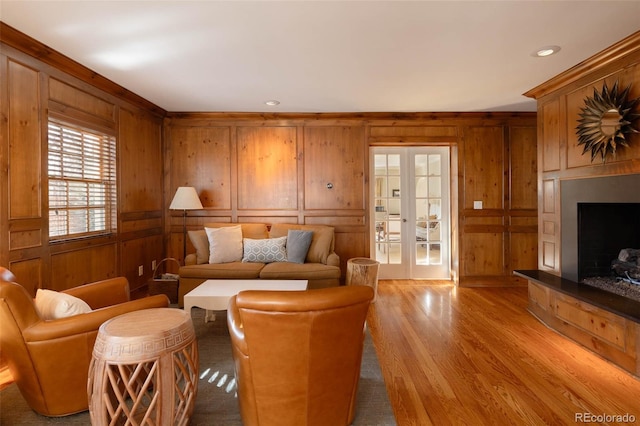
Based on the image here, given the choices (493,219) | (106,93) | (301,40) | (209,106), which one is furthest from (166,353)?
(493,219)

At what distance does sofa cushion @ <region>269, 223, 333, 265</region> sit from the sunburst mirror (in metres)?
2.81

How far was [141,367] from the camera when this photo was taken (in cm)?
140

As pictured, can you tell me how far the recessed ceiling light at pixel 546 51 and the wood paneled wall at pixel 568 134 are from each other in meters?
0.40

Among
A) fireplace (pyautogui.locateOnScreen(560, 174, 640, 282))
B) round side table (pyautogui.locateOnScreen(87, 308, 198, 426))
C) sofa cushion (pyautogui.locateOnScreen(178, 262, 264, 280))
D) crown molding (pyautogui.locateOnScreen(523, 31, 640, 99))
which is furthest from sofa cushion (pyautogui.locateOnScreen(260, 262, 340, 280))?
crown molding (pyautogui.locateOnScreen(523, 31, 640, 99))

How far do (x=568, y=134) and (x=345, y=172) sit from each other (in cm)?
261

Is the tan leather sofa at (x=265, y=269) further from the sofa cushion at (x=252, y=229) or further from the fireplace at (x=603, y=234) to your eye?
the fireplace at (x=603, y=234)

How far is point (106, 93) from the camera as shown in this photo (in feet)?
11.2

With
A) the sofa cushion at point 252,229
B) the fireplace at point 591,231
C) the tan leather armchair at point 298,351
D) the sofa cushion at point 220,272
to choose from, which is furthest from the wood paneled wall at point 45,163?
the fireplace at point 591,231

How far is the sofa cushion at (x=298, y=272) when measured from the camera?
3553mm

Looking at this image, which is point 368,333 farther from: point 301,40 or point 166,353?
point 301,40

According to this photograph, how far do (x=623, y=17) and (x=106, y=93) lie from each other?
4684mm

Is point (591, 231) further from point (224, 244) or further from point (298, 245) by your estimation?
point (224, 244)

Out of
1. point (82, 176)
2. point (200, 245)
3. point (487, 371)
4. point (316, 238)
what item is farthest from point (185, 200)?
point (487, 371)

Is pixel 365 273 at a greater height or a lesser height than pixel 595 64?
lesser
